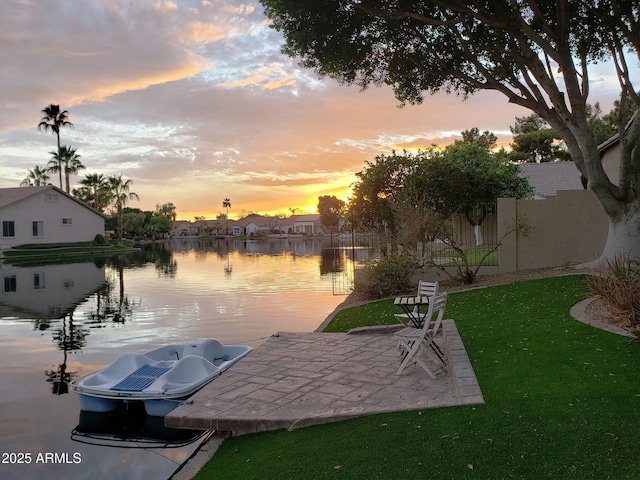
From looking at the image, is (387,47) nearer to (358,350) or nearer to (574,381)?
(358,350)

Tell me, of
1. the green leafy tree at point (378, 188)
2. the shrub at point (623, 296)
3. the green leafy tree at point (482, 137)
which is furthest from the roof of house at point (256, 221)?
the shrub at point (623, 296)

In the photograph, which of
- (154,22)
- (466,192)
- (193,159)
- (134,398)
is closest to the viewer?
(134,398)

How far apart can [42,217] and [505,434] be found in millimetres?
51888

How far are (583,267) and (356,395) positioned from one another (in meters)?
10.2

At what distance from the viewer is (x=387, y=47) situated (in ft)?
46.9

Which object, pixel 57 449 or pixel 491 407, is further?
pixel 57 449

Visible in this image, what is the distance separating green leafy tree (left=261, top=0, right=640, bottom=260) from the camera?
11992mm

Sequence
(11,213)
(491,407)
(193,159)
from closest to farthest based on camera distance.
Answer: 1. (491,407)
2. (193,159)
3. (11,213)

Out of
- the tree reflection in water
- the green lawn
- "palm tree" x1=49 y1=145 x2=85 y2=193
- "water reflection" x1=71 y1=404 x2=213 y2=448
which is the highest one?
"palm tree" x1=49 y1=145 x2=85 y2=193

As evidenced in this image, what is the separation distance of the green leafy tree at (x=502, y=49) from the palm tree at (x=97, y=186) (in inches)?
2515

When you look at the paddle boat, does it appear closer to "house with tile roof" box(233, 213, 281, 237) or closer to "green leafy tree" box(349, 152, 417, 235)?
"green leafy tree" box(349, 152, 417, 235)

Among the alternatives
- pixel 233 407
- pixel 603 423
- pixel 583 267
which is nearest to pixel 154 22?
pixel 233 407

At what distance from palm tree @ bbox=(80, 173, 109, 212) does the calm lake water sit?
43.7 metres

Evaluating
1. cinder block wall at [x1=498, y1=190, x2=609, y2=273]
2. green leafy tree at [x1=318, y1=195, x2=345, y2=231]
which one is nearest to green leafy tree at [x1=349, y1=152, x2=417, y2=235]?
cinder block wall at [x1=498, y1=190, x2=609, y2=273]
